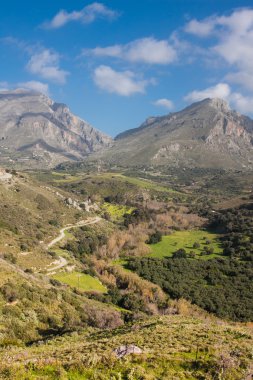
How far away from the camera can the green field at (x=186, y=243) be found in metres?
109

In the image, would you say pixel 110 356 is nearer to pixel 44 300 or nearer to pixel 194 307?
pixel 44 300

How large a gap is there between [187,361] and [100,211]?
137072 millimetres

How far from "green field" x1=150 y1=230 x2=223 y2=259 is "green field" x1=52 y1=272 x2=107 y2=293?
3899 centimetres

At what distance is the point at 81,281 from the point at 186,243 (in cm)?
6119

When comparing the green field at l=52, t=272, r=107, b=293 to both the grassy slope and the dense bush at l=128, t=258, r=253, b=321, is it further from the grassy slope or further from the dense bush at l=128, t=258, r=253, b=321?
the grassy slope

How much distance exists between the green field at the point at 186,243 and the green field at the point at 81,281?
39.0 m

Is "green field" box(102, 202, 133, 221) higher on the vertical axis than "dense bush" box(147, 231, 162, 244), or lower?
higher

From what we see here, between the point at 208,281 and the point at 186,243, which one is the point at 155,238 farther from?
the point at 208,281

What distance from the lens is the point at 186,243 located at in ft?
395

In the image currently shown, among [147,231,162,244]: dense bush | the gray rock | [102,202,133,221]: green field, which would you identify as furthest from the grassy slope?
[102,202,133,221]: green field

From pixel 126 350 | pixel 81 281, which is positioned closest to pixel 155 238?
pixel 81 281

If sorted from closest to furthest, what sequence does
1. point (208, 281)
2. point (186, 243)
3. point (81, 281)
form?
point (81, 281)
point (208, 281)
point (186, 243)

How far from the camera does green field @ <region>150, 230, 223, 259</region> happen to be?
109m

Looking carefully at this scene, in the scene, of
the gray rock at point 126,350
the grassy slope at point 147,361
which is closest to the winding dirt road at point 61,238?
the grassy slope at point 147,361
